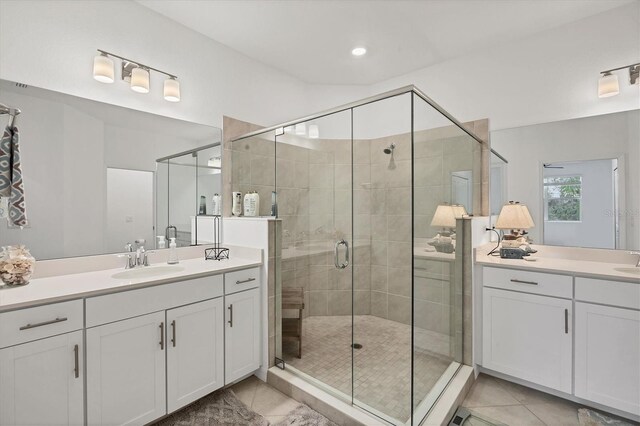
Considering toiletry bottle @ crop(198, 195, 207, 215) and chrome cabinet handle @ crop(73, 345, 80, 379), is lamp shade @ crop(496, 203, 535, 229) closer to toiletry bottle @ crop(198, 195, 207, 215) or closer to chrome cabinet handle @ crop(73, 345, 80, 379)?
toiletry bottle @ crop(198, 195, 207, 215)

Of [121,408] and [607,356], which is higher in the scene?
[607,356]

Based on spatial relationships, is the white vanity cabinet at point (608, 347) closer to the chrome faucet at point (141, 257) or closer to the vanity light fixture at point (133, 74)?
the chrome faucet at point (141, 257)

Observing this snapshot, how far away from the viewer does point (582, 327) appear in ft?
6.31

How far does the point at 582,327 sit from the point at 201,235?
9.51 feet

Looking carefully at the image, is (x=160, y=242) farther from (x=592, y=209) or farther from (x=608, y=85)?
(x=608, y=85)

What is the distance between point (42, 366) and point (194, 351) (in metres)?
0.74

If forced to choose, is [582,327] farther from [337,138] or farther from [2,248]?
[2,248]

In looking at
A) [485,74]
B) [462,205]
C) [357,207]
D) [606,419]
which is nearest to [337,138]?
[357,207]

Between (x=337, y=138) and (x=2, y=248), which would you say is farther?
(x=337, y=138)

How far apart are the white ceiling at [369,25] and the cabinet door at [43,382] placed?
234 centimetres

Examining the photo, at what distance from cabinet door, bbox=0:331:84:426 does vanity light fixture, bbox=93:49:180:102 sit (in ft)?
5.31

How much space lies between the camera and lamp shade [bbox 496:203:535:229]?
7.97ft

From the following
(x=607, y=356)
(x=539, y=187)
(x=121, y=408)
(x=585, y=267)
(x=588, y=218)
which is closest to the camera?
(x=121, y=408)

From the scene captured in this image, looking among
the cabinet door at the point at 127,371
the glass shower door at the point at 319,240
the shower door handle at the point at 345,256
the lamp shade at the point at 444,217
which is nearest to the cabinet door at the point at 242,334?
the glass shower door at the point at 319,240
